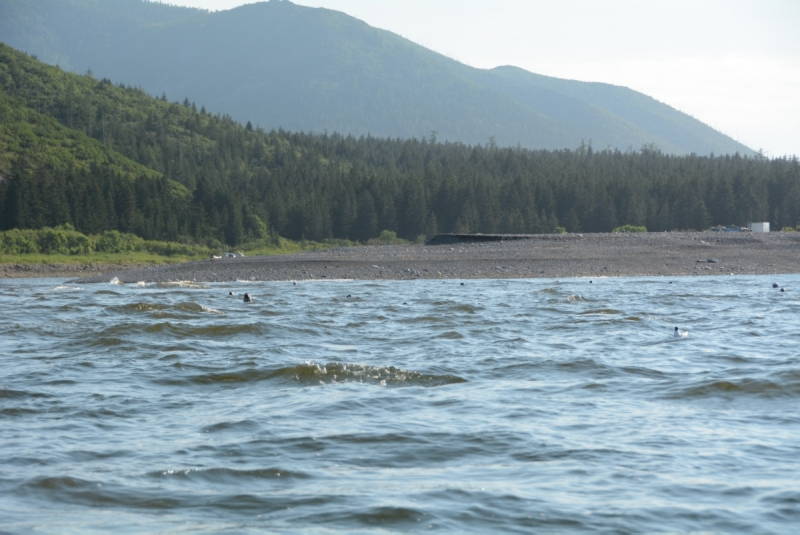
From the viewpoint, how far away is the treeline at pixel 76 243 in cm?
8219

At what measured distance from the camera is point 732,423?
12.1 meters

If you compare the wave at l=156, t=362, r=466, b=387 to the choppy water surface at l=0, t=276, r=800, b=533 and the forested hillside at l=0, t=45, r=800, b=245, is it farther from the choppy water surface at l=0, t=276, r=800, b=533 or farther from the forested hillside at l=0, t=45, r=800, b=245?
the forested hillside at l=0, t=45, r=800, b=245

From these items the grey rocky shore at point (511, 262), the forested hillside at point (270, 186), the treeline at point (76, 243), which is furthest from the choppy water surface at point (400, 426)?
the forested hillside at point (270, 186)

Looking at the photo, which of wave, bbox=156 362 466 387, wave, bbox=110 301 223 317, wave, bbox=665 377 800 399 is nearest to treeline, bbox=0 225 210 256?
wave, bbox=110 301 223 317

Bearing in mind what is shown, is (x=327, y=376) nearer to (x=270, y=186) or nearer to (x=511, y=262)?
(x=511, y=262)

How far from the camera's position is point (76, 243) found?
85.2 m

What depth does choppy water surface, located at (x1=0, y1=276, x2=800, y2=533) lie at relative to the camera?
27.5ft

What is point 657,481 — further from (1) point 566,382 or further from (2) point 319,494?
(1) point 566,382

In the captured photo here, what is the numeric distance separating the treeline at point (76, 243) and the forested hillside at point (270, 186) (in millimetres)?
5562

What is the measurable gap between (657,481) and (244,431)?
4768mm

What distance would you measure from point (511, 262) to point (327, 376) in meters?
36.7

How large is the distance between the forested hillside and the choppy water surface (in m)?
78.7

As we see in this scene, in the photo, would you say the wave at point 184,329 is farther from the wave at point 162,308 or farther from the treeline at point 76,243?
the treeline at point 76,243

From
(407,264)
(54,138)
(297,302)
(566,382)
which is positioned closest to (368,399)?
(566,382)
